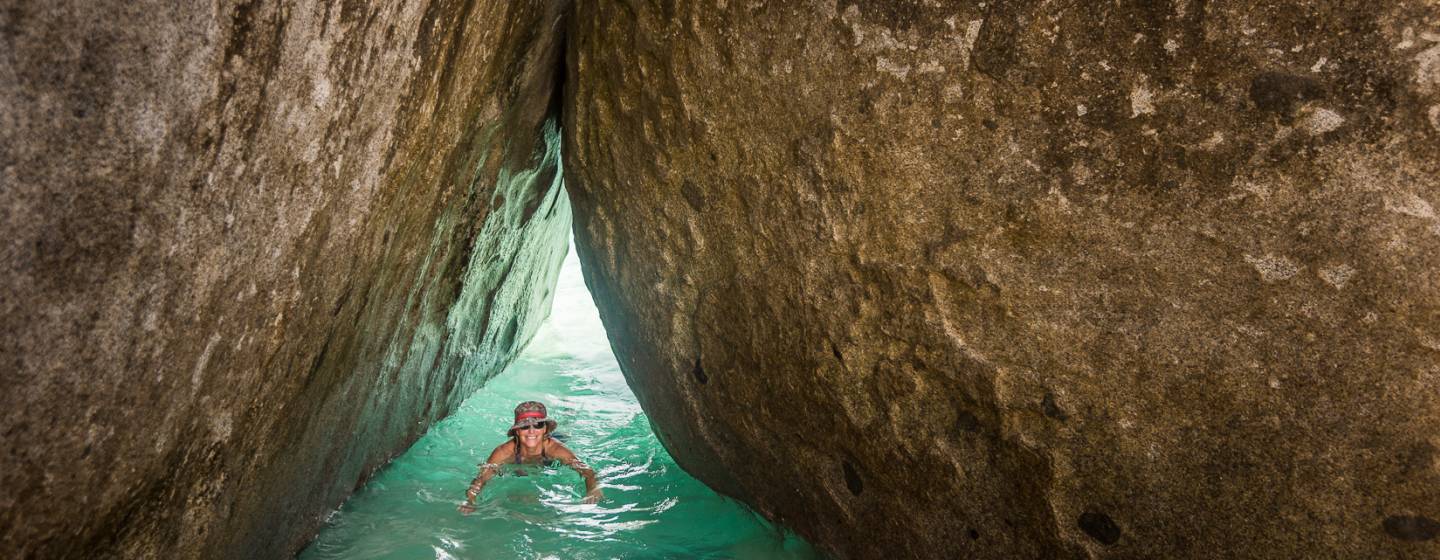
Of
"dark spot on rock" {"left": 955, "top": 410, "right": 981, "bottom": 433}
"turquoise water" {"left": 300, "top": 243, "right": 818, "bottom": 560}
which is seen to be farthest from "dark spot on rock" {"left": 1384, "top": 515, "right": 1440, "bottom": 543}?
"turquoise water" {"left": 300, "top": 243, "right": 818, "bottom": 560}

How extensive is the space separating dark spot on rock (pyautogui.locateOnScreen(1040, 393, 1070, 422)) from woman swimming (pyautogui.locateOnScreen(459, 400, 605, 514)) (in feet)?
10.2

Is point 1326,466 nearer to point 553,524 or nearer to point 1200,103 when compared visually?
point 1200,103

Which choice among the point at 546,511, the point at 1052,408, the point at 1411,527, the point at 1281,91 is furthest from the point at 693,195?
the point at 1411,527

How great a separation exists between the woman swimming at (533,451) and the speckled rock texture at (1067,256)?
1906 mm

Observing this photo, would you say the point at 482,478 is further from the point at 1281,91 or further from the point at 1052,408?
the point at 1281,91

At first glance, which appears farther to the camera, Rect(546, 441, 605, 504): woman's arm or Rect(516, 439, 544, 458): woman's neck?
Rect(516, 439, 544, 458): woman's neck

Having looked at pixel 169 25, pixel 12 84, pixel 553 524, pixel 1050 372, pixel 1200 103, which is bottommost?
pixel 553 524

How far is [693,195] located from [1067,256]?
153 centimetres

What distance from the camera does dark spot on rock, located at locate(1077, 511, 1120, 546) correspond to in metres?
2.61

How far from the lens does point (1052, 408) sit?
263 cm

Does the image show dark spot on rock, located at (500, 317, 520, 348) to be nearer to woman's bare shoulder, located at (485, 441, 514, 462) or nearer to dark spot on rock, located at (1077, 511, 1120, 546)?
woman's bare shoulder, located at (485, 441, 514, 462)

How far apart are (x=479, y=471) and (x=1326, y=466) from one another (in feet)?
14.0

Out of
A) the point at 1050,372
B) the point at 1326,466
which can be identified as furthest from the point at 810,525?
the point at 1326,466

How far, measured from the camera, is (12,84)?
1.44 meters
